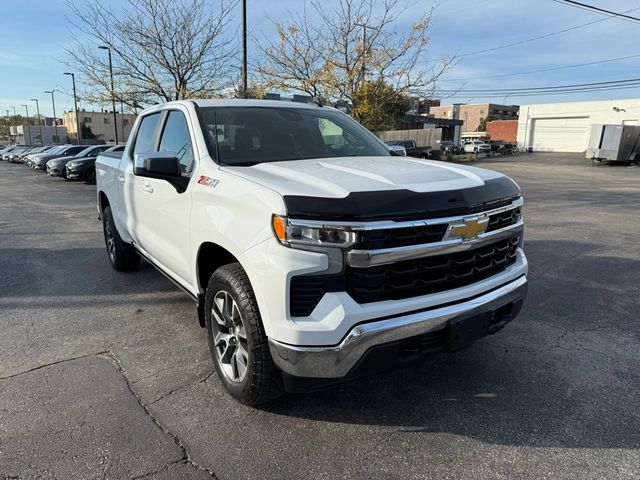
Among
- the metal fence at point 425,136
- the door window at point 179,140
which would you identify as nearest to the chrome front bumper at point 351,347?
the door window at point 179,140

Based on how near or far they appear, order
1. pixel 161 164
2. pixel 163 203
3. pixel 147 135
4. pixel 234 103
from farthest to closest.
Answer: pixel 147 135 < pixel 234 103 < pixel 163 203 < pixel 161 164

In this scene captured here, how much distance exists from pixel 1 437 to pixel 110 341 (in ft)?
4.21

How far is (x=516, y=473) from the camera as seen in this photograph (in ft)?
7.60

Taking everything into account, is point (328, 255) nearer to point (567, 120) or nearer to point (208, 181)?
point (208, 181)

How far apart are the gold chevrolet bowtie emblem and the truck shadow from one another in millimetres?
704

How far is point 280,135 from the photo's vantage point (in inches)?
148

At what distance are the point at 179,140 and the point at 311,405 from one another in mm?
2277

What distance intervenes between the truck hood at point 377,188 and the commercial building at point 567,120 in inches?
2261

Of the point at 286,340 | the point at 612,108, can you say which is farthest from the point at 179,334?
the point at 612,108

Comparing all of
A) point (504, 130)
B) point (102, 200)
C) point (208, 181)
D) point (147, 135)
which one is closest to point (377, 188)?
point (208, 181)

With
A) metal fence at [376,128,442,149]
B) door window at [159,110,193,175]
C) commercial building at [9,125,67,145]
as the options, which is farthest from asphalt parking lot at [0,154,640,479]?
commercial building at [9,125,67,145]

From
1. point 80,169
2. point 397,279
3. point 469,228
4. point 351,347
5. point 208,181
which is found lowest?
point 80,169

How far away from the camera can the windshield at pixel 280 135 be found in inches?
135

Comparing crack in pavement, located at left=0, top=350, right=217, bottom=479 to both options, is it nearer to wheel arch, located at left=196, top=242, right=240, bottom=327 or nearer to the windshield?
wheel arch, located at left=196, top=242, right=240, bottom=327
